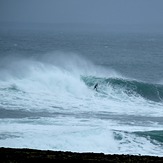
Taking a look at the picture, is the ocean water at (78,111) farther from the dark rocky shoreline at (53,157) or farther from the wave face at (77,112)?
the dark rocky shoreline at (53,157)

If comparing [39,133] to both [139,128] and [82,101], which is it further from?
[82,101]

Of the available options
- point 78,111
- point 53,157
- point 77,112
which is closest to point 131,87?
point 78,111

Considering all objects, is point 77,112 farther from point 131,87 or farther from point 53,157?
point 53,157

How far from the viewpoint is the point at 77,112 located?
129ft

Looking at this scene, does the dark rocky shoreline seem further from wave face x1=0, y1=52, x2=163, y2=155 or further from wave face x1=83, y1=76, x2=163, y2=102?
wave face x1=83, y1=76, x2=163, y2=102

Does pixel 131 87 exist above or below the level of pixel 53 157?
above

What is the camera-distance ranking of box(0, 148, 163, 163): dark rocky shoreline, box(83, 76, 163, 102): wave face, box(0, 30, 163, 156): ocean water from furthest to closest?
box(83, 76, 163, 102): wave face, box(0, 30, 163, 156): ocean water, box(0, 148, 163, 163): dark rocky shoreline

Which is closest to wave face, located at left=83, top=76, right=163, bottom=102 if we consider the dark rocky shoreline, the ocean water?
the ocean water

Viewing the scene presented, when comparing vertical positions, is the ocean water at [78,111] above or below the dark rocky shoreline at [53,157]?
above

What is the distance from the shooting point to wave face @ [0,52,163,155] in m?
29.2

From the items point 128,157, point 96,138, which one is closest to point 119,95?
point 96,138

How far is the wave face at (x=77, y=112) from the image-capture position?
29234 mm

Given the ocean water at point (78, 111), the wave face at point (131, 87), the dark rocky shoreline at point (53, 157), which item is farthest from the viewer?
the wave face at point (131, 87)

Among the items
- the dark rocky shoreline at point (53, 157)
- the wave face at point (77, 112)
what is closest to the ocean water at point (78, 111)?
the wave face at point (77, 112)
